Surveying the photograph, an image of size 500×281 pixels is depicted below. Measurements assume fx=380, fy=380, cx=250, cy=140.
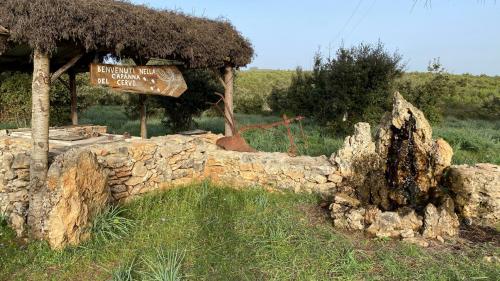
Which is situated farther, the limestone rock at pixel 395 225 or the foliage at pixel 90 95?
the foliage at pixel 90 95

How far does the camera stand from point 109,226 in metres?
4.89

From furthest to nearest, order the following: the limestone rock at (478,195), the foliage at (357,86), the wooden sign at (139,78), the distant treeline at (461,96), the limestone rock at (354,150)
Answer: the distant treeline at (461,96) < the foliage at (357,86) < the limestone rock at (354,150) < the wooden sign at (139,78) < the limestone rock at (478,195)

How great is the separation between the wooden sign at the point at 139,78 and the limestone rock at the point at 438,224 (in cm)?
Answer: 490

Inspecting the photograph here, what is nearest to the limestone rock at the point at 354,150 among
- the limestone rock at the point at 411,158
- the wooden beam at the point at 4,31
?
the limestone rock at the point at 411,158

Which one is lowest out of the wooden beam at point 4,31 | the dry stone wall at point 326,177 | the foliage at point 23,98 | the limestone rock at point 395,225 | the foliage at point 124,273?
the foliage at point 124,273

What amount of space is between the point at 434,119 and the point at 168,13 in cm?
996

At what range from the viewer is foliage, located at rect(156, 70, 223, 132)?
1230 centimetres

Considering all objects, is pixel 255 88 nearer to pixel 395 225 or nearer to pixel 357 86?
pixel 357 86

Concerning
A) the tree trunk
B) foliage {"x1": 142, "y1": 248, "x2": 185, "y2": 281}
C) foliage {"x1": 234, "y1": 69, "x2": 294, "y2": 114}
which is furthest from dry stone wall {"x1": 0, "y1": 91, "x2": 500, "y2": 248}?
foliage {"x1": 234, "y1": 69, "x2": 294, "y2": 114}

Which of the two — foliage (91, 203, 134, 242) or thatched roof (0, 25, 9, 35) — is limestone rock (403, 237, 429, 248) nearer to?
foliage (91, 203, 134, 242)

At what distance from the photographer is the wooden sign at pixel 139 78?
6.30m

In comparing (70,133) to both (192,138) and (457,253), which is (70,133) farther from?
(457,253)

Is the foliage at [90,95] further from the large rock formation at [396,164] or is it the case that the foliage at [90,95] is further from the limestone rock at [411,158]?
the limestone rock at [411,158]

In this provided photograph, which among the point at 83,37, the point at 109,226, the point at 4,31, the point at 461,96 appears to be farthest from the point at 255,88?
the point at 109,226
